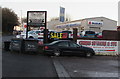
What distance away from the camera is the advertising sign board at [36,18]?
1917 centimetres

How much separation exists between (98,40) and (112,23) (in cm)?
3877

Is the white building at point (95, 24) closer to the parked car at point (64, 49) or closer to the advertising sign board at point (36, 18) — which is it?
the advertising sign board at point (36, 18)

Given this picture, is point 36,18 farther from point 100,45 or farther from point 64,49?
point 100,45

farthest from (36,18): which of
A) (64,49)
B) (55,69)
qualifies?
(55,69)

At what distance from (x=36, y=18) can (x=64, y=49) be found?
215 inches

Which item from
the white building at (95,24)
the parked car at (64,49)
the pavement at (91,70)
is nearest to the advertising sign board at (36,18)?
the parked car at (64,49)

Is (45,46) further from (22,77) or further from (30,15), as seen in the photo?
(22,77)

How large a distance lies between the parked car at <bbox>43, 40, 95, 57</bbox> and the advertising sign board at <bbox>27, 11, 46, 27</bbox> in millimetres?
4233

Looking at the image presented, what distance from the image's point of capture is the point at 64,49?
15547mm

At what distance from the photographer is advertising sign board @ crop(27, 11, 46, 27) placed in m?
19.2

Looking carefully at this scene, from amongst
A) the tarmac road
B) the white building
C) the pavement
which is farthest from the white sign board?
the white building

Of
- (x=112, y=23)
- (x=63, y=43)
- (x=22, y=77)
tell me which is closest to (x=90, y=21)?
(x=112, y=23)

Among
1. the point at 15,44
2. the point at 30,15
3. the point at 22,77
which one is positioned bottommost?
the point at 22,77

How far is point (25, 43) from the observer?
16047 mm
